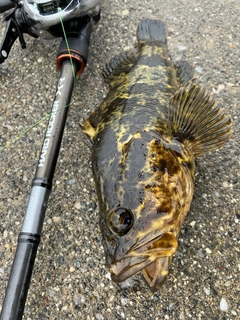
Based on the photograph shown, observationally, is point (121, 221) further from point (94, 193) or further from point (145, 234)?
point (94, 193)

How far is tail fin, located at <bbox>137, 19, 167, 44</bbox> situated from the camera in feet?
10.3

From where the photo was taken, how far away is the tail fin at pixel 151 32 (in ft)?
10.3

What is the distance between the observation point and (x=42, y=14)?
2.72m

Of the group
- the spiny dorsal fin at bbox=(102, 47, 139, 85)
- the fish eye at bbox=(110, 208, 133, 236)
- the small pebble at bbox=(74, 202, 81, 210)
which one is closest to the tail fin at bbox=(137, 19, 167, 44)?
the spiny dorsal fin at bbox=(102, 47, 139, 85)

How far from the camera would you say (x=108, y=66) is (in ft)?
9.96

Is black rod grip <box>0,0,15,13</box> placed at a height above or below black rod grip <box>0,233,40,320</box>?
above

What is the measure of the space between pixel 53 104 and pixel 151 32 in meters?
1.23

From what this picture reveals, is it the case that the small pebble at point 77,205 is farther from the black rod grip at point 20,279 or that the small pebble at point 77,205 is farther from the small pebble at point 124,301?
the small pebble at point 124,301

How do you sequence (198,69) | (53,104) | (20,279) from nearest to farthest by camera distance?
1. (20,279)
2. (53,104)
3. (198,69)

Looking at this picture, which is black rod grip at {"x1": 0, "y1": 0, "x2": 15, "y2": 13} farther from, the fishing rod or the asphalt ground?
the asphalt ground

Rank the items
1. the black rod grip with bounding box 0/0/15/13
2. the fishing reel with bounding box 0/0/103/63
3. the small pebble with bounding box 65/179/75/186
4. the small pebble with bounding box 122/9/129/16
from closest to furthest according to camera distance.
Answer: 1. the fishing reel with bounding box 0/0/103/63
2. the small pebble with bounding box 65/179/75/186
3. the black rod grip with bounding box 0/0/15/13
4. the small pebble with bounding box 122/9/129/16

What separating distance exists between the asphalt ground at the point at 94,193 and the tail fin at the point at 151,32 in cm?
43

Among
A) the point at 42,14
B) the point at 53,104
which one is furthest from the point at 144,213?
the point at 42,14

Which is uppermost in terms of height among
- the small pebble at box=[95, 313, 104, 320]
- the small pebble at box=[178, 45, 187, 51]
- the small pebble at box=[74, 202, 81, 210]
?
the small pebble at box=[178, 45, 187, 51]
